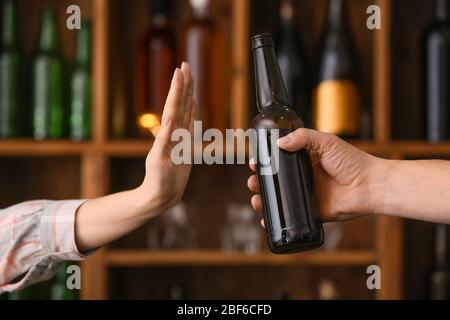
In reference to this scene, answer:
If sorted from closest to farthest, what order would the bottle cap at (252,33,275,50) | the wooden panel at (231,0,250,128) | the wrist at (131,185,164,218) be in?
1. the bottle cap at (252,33,275,50)
2. the wrist at (131,185,164,218)
3. the wooden panel at (231,0,250,128)

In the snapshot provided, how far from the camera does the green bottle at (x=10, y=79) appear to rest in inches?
62.2

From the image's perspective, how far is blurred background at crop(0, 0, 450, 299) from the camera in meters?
1.56

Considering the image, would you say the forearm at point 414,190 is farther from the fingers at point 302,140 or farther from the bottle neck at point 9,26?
the bottle neck at point 9,26

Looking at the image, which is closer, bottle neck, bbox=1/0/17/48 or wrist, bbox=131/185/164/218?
wrist, bbox=131/185/164/218

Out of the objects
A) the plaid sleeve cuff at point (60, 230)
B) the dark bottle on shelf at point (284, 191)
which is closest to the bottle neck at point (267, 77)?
the dark bottle on shelf at point (284, 191)

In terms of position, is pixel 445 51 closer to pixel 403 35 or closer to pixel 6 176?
pixel 403 35

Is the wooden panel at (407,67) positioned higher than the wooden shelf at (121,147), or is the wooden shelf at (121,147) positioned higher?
the wooden panel at (407,67)

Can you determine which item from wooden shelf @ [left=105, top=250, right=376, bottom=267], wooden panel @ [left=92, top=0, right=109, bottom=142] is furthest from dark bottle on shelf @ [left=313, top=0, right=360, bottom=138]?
wooden panel @ [left=92, top=0, right=109, bottom=142]

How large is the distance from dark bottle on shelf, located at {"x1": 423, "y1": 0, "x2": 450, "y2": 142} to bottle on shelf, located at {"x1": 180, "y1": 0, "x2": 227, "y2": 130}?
46cm

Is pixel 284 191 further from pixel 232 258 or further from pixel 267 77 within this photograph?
pixel 232 258

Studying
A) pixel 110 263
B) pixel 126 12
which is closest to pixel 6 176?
pixel 110 263

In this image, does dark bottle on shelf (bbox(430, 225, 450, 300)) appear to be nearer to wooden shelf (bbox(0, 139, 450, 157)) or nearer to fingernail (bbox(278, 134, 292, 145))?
wooden shelf (bbox(0, 139, 450, 157))

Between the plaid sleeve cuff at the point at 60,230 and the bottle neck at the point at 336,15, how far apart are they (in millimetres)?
907

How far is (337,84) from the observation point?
157 cm
